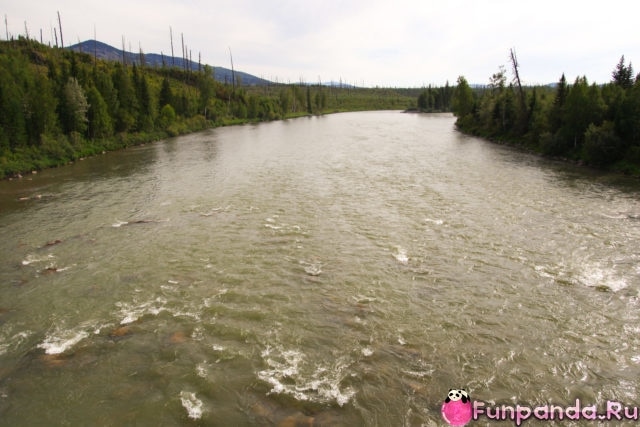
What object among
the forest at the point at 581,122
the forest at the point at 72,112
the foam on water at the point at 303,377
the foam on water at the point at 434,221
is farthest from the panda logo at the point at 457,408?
the forest at the point at 72,112

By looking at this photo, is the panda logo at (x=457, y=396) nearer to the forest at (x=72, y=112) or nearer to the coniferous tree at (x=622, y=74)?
the forest at (x=72, y=112)

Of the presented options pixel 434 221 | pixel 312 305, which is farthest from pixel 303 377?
pixel 434 221

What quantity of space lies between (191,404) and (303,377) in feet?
10.3

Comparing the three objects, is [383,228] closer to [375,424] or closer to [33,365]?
[375,424]

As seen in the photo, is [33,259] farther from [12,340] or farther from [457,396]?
[457,396]

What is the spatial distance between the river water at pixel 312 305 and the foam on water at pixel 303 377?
0.06m

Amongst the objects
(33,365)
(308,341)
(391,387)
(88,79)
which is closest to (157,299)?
(33,365)

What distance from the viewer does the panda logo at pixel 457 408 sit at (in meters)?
9.73

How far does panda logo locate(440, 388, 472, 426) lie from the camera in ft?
31.9

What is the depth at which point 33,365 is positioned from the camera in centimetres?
1195

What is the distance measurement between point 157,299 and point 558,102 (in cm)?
5451

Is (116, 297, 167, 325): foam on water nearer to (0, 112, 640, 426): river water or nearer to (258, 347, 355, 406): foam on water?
(0, 112, 640, 426): river water

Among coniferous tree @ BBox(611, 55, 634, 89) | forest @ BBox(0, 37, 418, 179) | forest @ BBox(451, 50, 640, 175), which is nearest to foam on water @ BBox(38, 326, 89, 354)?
forest @ BBox(0, 37, 418, 179)

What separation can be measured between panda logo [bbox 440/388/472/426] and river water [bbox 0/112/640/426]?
288 mm
